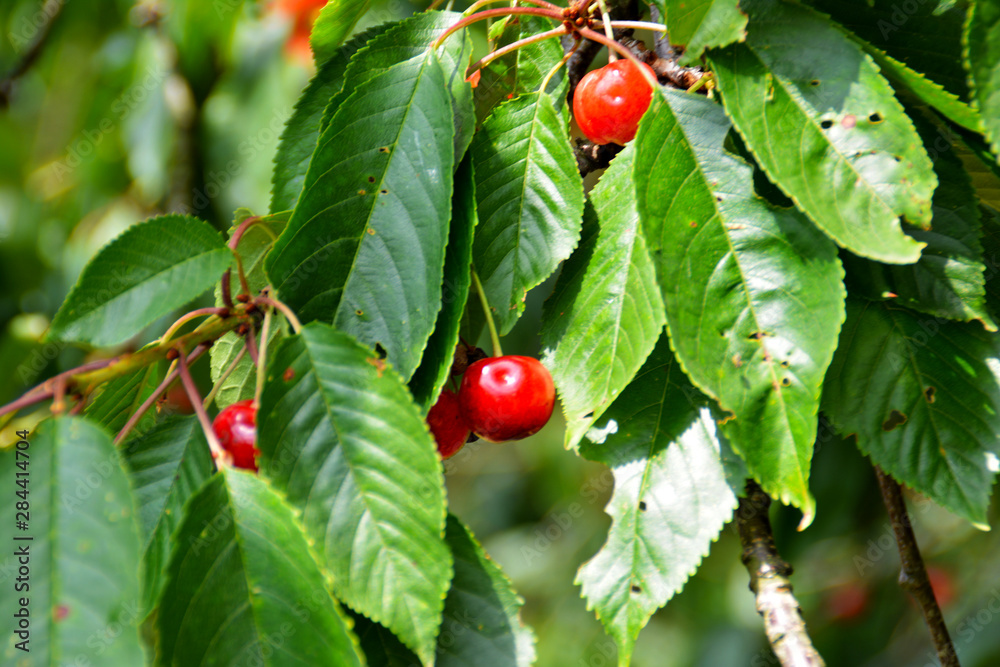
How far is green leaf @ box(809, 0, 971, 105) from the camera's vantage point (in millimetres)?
963

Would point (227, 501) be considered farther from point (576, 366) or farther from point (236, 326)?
point (576, 366)

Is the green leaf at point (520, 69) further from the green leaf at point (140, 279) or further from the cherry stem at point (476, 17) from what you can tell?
the green leaf at point (140, 279)

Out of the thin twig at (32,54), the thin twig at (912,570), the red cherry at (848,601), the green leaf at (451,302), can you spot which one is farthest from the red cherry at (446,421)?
the thin twig at (32,54)

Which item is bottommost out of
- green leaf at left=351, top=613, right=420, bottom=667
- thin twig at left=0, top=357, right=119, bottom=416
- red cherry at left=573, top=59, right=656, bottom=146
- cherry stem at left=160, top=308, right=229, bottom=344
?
green leaf at left=351, top=613, right=420, bottom=667

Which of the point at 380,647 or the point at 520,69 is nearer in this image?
the point at 380,647

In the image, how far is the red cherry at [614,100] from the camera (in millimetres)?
964

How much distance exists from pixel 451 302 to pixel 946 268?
570mm

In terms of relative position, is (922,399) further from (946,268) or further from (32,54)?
(32,54)

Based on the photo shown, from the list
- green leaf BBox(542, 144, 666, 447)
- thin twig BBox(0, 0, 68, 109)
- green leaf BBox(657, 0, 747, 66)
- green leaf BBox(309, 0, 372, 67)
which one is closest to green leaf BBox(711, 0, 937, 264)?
green leaf BBox(657, 0, 747, 66)

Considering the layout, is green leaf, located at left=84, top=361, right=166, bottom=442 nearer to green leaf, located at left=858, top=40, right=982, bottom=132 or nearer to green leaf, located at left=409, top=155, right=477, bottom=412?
green leaf, located at left=409, top=155, right=477, bottom=412

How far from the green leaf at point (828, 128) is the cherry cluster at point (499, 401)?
0.36 metres

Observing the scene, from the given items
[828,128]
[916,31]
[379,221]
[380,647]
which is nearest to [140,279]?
[379,221]

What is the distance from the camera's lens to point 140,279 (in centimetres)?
86

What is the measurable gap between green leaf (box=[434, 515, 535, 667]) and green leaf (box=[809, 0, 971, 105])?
0.81 metres
